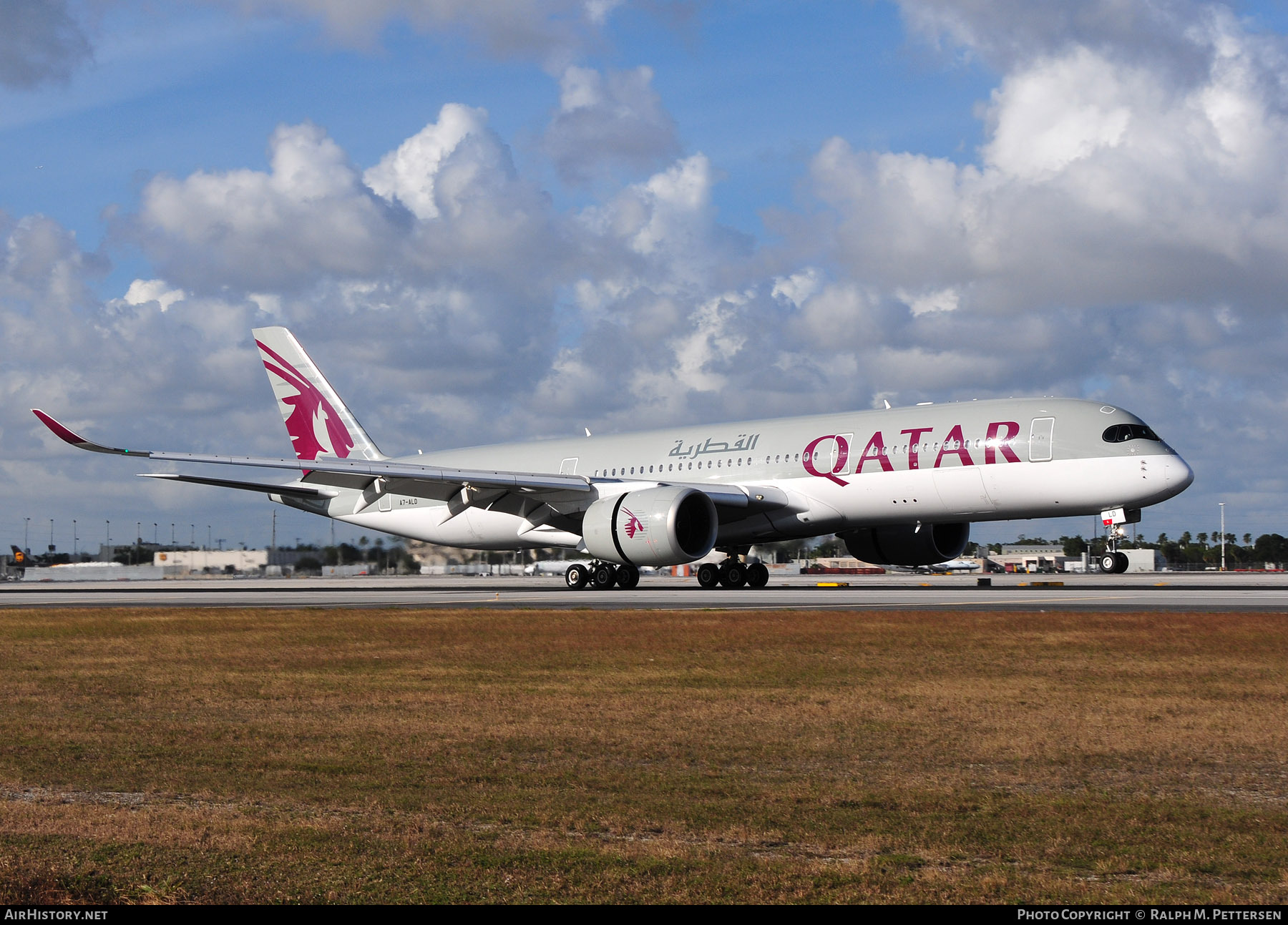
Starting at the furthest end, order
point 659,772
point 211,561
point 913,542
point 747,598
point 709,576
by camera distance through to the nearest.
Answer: point 211,561, point 913,542, point 709,576, point 747,598, point 659,772

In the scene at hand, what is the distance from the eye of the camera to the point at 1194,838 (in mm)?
6203

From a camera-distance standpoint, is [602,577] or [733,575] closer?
[602,577]

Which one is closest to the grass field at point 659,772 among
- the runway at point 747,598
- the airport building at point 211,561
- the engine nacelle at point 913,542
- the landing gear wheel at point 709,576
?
the runway at point 747,598

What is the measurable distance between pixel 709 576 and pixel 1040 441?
1073 cm

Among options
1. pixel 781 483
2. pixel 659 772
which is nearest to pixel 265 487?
pixel 781 483

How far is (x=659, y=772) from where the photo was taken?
27.3 ft

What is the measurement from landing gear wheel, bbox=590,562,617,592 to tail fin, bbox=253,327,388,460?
40.6 ft

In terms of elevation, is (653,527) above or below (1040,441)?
below

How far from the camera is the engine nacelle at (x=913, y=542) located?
36562 millimetres

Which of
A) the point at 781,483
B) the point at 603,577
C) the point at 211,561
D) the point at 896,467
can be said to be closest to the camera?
the point at 896,467

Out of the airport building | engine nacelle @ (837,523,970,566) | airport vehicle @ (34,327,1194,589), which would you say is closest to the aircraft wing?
airport vehicle @ (34,327,1194,589)

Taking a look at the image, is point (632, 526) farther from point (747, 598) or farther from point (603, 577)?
point (747, 598)

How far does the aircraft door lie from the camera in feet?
99.3
